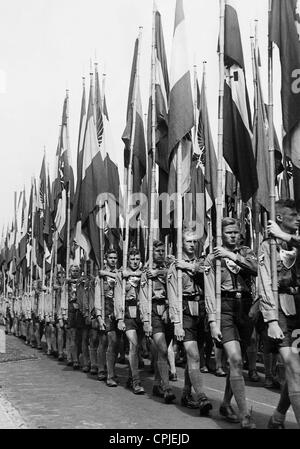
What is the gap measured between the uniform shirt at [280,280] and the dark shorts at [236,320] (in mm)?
838

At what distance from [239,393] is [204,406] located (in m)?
0.92

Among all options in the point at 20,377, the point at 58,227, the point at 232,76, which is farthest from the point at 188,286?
the point at 58,227

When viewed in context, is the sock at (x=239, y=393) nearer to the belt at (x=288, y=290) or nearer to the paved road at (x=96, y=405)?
the paved road at (x=96, y=405)

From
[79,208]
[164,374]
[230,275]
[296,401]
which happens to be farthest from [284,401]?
[79,208]

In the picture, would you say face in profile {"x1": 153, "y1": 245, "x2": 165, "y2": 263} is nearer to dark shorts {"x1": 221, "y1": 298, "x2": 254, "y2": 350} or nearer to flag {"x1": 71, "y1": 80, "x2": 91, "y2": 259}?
dark shorts {"x1": 221, "y1": 298, "x2": 254, "y2": 350}

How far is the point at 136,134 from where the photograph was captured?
12.2 metres

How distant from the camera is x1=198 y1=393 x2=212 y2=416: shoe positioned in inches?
269

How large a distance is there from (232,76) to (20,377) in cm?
649

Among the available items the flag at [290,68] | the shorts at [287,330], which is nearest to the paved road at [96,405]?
the shorts at [287,330]

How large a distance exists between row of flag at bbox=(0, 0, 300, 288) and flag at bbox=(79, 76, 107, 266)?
2 cm

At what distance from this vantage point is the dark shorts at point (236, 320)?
6.38m

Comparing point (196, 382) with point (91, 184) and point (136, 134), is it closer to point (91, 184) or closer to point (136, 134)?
point (136, 134)
